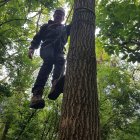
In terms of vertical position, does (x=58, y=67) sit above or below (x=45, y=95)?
below

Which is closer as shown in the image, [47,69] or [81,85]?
[81,85]

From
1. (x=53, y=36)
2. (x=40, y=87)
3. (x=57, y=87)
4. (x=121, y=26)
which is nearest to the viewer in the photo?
(x=57, y=87)

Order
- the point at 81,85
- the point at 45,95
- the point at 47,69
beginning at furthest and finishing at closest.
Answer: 1. the point at 45,95
2. the point at 47,69
3. the point at 81,85

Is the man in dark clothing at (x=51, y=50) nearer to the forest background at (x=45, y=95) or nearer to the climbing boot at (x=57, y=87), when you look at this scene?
the climbing boot at (x=57, y=87)

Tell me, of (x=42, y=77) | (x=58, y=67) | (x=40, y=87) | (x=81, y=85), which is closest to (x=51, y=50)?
(x=58, y=67)

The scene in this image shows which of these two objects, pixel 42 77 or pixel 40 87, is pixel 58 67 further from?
pixel 40 87

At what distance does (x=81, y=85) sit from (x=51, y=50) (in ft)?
5.24

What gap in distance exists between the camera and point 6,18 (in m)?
9.97

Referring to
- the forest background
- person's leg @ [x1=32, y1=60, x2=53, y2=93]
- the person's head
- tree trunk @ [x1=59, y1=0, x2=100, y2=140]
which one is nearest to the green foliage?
tree trunk @ [x1=59, y1=0, x2=100, y2=140]

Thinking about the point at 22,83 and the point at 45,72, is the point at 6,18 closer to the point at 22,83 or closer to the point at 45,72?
the point at 22,83

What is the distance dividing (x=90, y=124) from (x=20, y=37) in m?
8.85

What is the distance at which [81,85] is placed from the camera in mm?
3418

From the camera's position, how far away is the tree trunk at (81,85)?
116 inches

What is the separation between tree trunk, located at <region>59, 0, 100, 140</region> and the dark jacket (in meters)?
0.65
